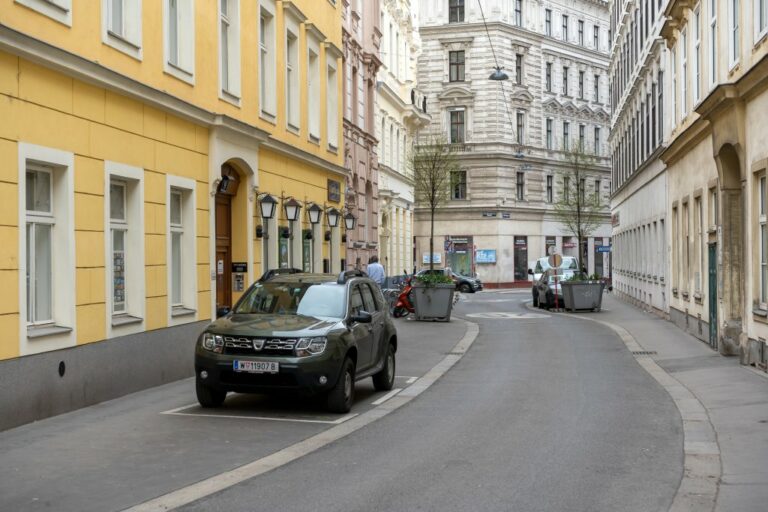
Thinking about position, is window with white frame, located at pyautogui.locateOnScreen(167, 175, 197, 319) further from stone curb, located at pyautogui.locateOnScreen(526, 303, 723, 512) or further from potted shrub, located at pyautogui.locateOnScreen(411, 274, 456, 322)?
potted shrub, located at pyautogui.locateOnScreen(411, 274, 456, 322)

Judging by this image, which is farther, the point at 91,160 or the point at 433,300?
the point at 433,300

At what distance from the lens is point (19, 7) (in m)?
11.7

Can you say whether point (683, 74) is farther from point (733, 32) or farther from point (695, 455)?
point (695, 455)

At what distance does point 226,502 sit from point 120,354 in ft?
22.7

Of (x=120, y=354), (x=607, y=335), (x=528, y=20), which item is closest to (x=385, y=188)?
(x=607, y=335)

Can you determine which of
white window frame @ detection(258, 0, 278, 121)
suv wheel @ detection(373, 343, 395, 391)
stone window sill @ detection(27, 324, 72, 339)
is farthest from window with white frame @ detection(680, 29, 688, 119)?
stone window sill @ detection(27, 324, 72, 339)

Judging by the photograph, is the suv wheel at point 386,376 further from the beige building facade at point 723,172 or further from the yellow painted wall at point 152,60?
the beige building facade at point 723,172

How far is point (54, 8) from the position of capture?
Result: 12.5 m

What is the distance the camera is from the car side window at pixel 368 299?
14430 millimetres

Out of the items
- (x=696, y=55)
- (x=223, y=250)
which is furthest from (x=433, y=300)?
(x=223, y=250)

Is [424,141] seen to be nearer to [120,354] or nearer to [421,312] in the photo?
[421,312]

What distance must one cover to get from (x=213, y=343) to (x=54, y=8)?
437 centimetres

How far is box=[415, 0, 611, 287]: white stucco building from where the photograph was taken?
220ft

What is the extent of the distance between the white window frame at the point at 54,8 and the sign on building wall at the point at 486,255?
2178 inches
